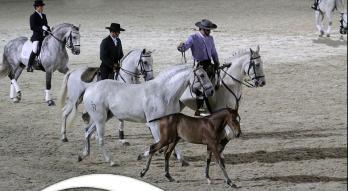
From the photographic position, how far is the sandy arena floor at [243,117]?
625 centimetres

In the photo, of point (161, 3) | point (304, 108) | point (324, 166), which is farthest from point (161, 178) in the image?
point (161, 3)

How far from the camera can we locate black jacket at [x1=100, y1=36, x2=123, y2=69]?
7.11m

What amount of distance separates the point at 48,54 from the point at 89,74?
Result: 2187 mm

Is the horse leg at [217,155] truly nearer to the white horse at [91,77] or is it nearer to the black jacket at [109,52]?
the white horse at [91,77]

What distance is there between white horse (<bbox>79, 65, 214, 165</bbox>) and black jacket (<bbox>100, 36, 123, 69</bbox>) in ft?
1.93

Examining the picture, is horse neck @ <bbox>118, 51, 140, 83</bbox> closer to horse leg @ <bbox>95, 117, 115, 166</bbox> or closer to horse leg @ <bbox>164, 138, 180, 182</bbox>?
horse leg @ <bbox>95, 117, 115, 166</bbox>

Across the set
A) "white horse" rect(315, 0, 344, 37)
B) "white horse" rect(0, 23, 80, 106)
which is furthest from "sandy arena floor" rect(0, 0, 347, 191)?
"white horse" rect(0, 23, 80, 106)

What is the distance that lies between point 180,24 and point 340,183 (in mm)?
10437

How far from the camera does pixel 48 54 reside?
31.6ft

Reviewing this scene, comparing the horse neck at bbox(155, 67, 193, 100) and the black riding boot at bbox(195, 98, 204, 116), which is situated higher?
the horse neck at bbox(155, 67, 193, 100)

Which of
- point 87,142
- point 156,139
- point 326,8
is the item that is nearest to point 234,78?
point 156,139

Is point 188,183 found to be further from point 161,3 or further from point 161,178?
point 161,3

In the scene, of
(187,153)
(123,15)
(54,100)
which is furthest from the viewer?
(123,15)

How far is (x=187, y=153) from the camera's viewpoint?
707 cm
